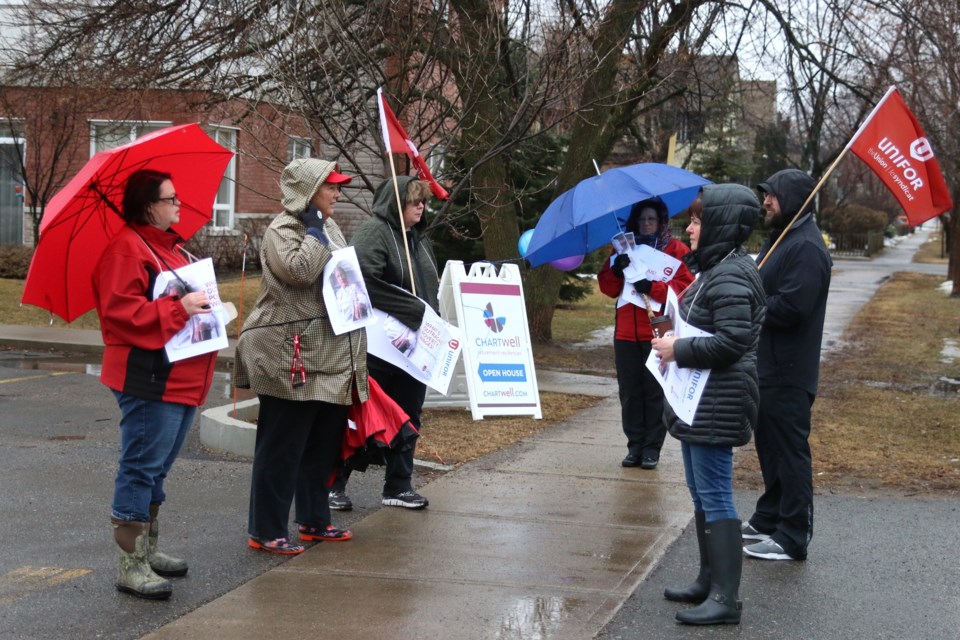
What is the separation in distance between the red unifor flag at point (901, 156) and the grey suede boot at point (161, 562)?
428cm

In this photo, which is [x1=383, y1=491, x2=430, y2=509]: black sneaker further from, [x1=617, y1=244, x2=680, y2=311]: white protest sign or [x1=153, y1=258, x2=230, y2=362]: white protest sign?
[x1=617, y1=244, x2=680, y2=311]: white protest sign

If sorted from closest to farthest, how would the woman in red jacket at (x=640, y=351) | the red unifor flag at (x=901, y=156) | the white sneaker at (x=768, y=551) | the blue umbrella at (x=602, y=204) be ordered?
the white sneaker at (x=768, y=551), the red unifor flag at (x=901, y=156), the blue umbrella at (x=602, y=204), the woman in red jacket at (x=640, y=351)

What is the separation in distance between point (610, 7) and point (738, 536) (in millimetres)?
9901

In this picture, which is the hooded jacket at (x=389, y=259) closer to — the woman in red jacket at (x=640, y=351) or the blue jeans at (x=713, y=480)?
the woman in red jacket at (x=640, y=351)

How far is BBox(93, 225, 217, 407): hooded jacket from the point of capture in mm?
4754

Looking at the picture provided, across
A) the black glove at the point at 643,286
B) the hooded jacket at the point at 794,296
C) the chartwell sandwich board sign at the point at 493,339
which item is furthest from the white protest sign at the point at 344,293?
the chartwell sandwich board sign at the point at 493,339

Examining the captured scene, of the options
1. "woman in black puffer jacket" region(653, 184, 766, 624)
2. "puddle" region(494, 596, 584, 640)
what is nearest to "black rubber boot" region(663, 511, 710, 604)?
"woman in black puffer jacket" region(653, 184, 766, 624)

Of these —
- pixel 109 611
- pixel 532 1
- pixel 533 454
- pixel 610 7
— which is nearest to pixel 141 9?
pixel 532 1

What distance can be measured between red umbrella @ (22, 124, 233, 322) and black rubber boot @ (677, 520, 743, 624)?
9.66 feet

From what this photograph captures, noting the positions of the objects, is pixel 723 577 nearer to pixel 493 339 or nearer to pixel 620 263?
pixel 620 263

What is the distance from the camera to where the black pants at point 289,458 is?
5.52 meters

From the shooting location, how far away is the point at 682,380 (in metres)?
4.90

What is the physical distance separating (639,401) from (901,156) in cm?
254

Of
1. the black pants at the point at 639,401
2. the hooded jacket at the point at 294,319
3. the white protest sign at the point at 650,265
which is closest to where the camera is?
the hooded jacket at the point at 294,319
